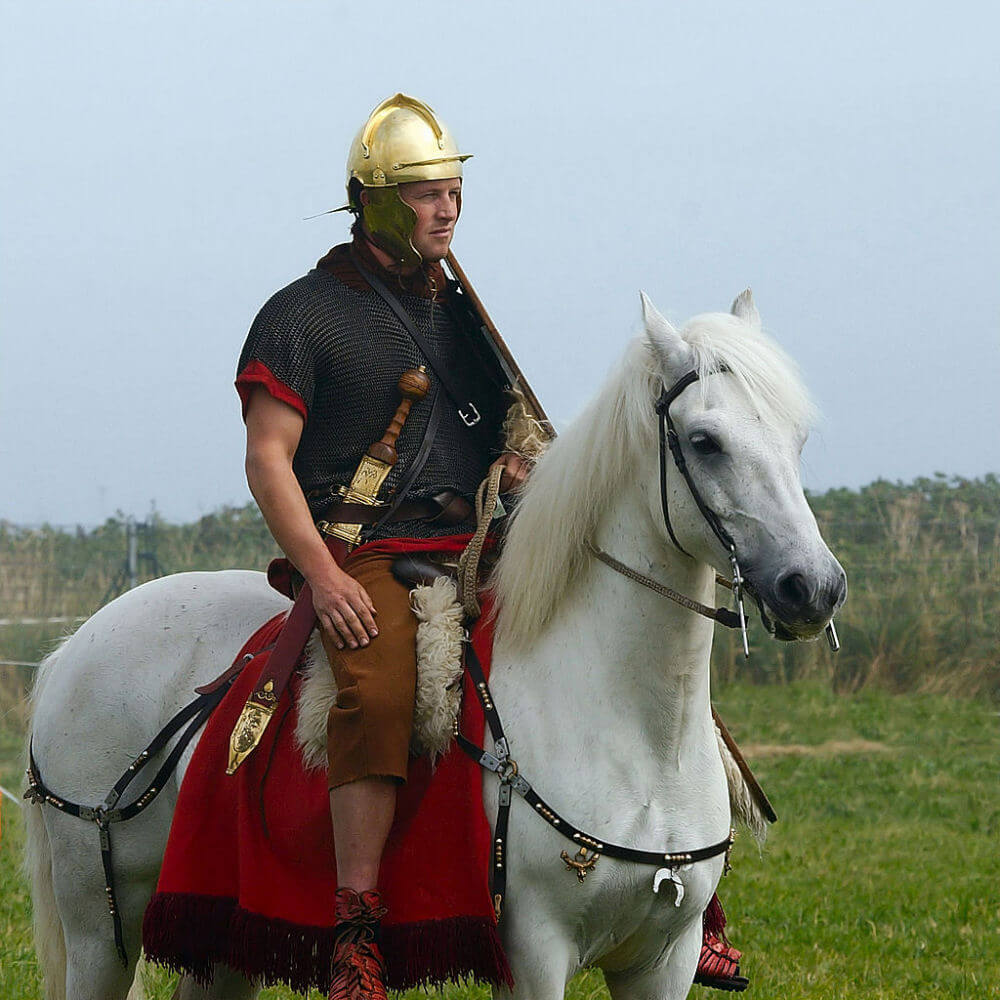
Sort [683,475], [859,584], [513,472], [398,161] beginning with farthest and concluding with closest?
[859,584] < [513,472] < [398,161] < [683,475]

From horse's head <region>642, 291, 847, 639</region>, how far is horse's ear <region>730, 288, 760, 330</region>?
0.50 ft

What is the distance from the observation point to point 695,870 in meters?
3.36

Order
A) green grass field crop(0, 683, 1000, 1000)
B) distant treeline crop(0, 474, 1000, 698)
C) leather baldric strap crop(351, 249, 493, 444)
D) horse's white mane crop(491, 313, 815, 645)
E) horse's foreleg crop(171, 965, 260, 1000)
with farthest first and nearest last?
distant treeline crop(0, 474, 1000, 698), green grass field crop(0, 683, 1000, 1000), horse's foreleg crop(171, 965, 260, 1000), leather baldric strap crop(351, 249, 493, 444), horse's white mane crop(491, 313, 815, 645)

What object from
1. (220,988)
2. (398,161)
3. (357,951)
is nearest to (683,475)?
(398,161)

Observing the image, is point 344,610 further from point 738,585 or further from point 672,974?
point 672,974

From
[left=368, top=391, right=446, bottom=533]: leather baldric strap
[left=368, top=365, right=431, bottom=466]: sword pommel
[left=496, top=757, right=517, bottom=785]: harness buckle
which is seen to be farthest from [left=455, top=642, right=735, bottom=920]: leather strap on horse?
[left=368, top=365, right=431, bottom=466]: sword pommel

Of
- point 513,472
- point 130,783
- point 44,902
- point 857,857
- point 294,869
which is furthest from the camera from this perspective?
point 857,857

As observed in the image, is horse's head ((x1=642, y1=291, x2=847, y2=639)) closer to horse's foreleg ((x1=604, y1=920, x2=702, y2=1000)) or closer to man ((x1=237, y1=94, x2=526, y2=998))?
man ((x1=237, y1=94, x2=526, y2=998))

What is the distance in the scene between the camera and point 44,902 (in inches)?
181

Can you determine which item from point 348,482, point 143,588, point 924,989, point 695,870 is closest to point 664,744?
point 695,870

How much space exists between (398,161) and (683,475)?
124cm

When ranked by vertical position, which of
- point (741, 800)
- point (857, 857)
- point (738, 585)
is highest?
point (738, 585)

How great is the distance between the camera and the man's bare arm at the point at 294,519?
11.6 ft

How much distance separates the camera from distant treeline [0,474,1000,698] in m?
13.7
